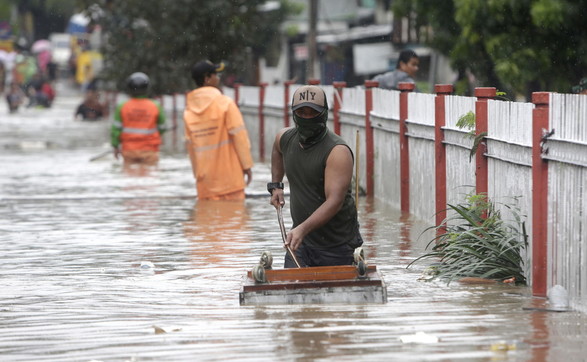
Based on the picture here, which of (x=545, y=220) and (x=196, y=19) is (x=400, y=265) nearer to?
(x=545, y=220)

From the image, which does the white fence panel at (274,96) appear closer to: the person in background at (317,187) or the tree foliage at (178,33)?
the tree foliage at (178,33)

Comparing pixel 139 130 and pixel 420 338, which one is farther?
pixel 139 130


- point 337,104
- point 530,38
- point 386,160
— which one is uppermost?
point 530,38

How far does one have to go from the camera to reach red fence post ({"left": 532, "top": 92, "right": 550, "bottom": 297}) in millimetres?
8789

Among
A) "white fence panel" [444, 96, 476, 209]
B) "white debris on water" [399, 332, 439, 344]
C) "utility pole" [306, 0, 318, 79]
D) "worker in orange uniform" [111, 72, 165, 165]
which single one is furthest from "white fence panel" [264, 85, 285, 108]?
"white debris on water" [399, 332, 439, 344]

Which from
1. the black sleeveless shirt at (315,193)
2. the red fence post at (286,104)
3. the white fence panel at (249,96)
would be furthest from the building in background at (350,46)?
the black sleeveless shirt at (315,193)

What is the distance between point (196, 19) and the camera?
130ft

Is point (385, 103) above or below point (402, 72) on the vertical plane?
below

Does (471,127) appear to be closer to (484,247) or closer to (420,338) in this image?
(484,247)

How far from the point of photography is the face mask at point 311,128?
8.83 m

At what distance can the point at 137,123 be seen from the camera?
66.4ft

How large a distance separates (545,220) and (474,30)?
15245mm

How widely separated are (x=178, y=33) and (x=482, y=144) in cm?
2969

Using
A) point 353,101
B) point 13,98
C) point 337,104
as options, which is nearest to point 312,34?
point 337,104
